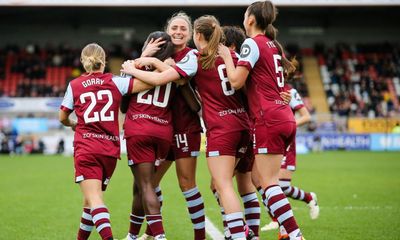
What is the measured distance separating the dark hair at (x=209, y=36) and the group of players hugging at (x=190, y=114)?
0.03 feet

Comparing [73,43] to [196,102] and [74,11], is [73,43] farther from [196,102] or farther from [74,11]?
[196,102]

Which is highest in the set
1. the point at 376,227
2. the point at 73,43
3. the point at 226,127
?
the point at 73,43

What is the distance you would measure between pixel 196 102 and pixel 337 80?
3564 centimetres

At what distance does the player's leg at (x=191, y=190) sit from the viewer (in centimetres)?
800

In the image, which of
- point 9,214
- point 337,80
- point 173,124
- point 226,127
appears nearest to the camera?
point 226,127

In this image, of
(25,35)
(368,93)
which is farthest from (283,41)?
(25,35)

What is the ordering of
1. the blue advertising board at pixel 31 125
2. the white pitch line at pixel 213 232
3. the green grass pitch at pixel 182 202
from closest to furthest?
the white pitch line at pixel 213 232, the green grass pitch at pixel 182 202, the blue advertising board at pixel 31 125

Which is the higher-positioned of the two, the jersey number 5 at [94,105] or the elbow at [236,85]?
the elbow at [236,85]

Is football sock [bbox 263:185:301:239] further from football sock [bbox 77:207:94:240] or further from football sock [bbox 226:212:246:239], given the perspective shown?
football sock [bbox 77:207:94:240]

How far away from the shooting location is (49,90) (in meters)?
39.1

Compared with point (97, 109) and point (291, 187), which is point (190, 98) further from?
point (291, 187)

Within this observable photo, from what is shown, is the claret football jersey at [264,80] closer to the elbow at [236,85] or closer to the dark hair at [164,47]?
the elbow at [236,85]

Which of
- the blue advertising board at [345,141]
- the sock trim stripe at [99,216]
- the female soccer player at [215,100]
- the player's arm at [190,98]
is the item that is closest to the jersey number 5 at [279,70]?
the female soccer player at [215,100]

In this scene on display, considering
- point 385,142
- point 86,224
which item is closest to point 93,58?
point 86,224
